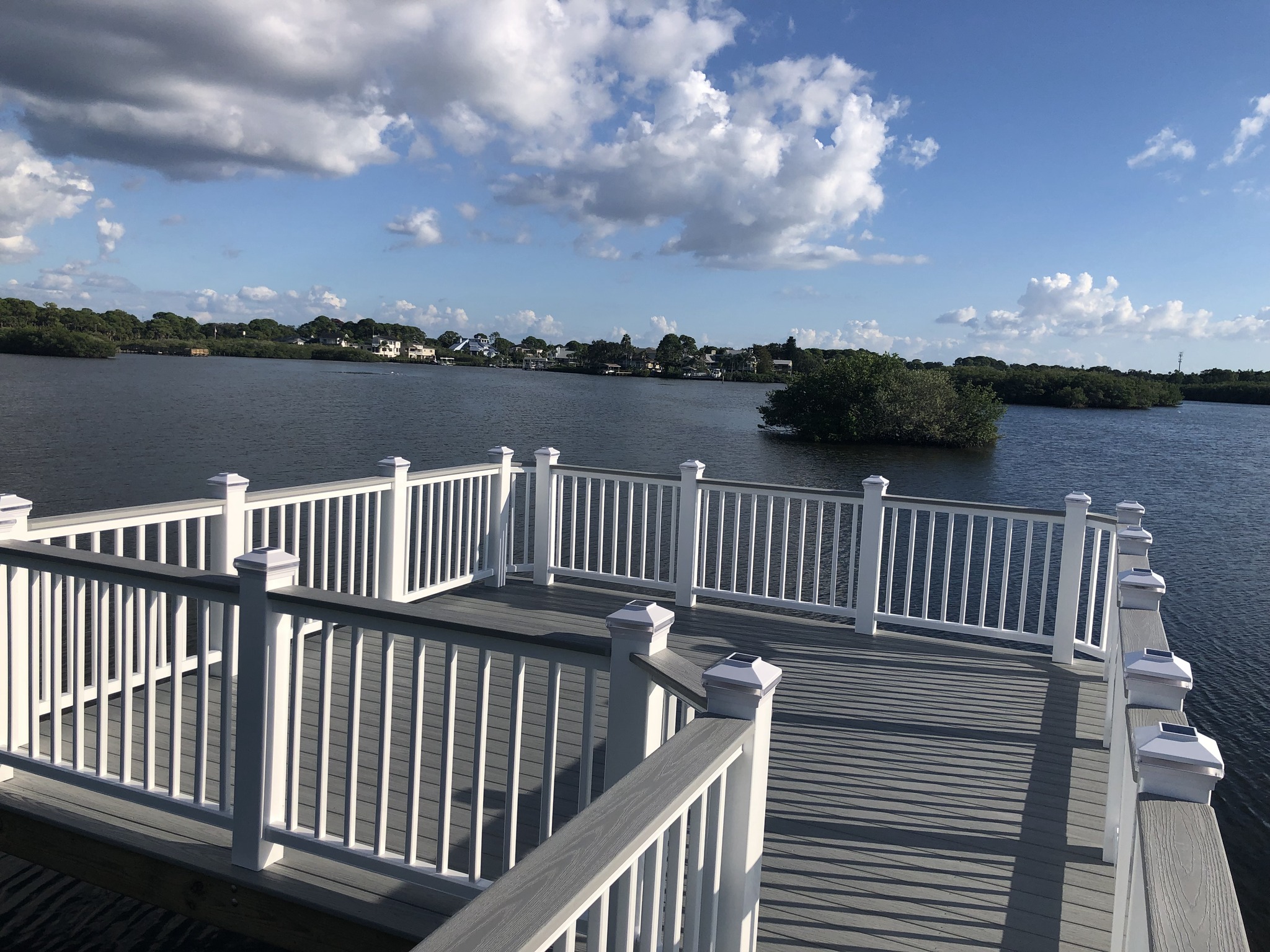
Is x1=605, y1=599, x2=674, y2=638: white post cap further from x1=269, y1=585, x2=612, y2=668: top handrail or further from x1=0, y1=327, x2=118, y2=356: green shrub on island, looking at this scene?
x1=0, y1=327, x2=118, y2=356: green shrub on island

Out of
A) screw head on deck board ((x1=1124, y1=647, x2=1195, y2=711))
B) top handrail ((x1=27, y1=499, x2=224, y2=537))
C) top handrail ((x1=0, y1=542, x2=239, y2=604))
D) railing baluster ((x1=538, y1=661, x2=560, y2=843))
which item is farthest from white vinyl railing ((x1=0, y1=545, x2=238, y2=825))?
screw head on deck board ((x1=1124, y1=647, x2=1195, y2=711))

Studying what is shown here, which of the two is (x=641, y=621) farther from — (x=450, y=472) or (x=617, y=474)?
(x=617, y=474)

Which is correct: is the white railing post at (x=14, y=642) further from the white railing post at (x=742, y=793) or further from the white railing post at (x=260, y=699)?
the white railing post at (x=742, y=793)

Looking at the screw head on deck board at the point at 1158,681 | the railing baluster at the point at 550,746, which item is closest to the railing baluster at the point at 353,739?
the railing baluster at the point at 550,746

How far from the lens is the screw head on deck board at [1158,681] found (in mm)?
2094

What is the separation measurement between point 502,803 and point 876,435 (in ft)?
104

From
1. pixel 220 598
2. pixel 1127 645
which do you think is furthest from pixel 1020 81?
pixel 220 598

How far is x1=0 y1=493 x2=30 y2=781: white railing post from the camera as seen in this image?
3.06 m

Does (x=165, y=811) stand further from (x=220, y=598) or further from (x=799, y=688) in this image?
(x=799, y=688)

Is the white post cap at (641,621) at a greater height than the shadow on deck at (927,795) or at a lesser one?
greater

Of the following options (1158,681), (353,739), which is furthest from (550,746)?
(1158,681)

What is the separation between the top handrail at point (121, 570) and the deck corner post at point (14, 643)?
90 mm

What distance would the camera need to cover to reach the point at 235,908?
268 cm

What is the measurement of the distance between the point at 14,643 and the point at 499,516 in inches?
160
